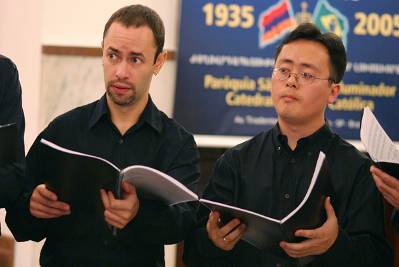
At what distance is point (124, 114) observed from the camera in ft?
10.5

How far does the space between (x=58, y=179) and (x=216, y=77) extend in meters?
2.32

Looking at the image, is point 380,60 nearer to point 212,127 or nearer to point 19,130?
point 212,127

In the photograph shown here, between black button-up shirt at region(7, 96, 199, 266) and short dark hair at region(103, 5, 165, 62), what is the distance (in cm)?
27

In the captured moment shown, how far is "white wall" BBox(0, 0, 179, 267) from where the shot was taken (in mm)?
4758

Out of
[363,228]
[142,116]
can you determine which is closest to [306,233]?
[363,228]

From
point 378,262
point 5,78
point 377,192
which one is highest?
point 5,78

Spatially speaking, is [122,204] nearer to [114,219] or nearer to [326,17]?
[114,219]

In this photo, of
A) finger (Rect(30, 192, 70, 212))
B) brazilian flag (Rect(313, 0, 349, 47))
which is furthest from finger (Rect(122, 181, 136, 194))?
brazilian flag (Rect(313, 0, 349, 47))

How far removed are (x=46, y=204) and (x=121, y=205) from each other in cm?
29

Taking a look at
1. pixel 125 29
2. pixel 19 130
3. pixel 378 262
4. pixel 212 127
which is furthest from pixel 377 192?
pixel 212 127

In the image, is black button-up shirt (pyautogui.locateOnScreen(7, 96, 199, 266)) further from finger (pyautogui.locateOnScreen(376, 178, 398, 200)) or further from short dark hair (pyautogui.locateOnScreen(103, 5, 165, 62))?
finger (pyautogui.locateOnScreen(376, 178, 398, 200))

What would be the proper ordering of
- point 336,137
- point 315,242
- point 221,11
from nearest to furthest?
point 315,242 → point 336,137 → point 221,11

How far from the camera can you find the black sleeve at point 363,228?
9.55 feet

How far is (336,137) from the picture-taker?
3.21m
